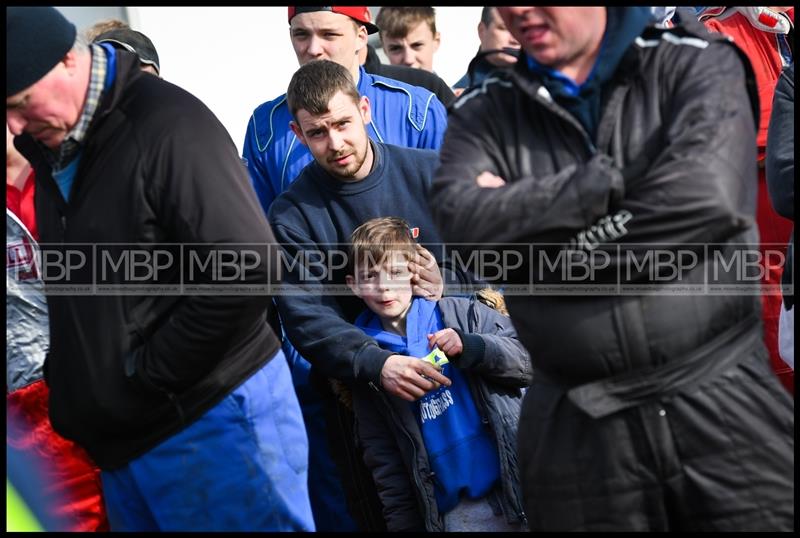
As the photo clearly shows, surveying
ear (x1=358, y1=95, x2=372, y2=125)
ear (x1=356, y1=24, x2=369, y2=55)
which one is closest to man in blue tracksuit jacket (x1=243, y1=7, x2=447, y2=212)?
ear (x1=358, y1=95, x2=372, y2=125)

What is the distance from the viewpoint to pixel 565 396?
264 centimetres

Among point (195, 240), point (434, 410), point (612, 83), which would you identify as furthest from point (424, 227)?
point (612, 83)

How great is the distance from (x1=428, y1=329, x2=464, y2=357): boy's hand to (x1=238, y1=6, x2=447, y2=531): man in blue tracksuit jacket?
687 millimetres

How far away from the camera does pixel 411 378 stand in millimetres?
3650

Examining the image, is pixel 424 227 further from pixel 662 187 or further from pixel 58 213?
pixel 662 187

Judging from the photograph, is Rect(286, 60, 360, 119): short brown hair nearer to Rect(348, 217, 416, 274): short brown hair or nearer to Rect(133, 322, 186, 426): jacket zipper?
Rect(348, 217, 416, 274): short brown hair

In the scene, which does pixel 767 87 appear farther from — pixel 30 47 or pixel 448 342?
pixel 30 47

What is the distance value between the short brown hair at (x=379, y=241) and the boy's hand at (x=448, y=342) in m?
0.32

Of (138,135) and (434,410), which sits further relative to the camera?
(434,410)

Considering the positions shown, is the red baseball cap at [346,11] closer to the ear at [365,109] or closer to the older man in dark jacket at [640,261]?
the ear at [365,109]

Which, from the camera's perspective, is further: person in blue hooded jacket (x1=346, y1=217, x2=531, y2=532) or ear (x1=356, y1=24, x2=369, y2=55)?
ear (x1=356, y1=24, x2=369, y2=55)

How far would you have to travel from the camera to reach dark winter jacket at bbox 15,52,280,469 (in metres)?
2.93

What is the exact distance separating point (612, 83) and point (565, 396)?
0.77 metres

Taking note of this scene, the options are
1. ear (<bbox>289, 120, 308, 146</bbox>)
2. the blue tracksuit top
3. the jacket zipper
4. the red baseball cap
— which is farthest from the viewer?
the red baseball cap
